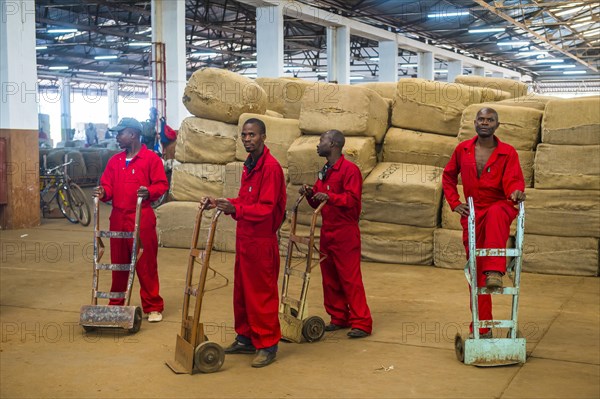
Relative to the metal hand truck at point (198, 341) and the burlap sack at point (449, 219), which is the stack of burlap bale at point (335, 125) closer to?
the burlap sack at point (449, 219)

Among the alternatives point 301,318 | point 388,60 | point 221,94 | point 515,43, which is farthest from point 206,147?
point 515,43

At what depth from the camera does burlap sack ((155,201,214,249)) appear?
1023 centimetres

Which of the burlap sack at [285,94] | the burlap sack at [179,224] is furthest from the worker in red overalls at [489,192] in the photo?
the burlap sack at [179,224]

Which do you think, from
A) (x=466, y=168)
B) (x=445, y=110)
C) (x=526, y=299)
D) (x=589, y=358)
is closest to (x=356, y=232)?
(x=466, y=168)

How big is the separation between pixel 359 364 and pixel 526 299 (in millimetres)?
2845

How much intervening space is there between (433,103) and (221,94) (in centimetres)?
285

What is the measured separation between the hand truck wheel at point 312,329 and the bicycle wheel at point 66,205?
28.6ft

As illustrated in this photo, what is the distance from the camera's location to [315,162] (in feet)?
29.6

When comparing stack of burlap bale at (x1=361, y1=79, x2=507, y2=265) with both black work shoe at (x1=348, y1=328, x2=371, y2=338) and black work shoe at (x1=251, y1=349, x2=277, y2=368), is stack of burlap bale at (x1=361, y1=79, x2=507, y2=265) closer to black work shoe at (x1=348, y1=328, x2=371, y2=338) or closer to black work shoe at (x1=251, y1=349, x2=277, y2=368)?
black work shoe at (x1=348, y1=328, x2=371, y2=338)

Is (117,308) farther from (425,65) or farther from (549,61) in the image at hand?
(549,61)

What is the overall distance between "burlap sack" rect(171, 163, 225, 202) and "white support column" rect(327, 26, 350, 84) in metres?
11.9

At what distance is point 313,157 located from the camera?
9.04m

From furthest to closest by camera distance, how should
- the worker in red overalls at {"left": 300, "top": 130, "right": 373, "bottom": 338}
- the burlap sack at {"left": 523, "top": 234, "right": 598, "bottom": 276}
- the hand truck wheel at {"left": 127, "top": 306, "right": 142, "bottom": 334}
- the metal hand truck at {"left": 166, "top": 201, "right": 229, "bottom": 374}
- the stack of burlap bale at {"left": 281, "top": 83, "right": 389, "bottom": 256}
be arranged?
the stack of burlap bale at {"left": 281, "top": 83, "right": 389, "bottom": 256}, the burlap sack at {"left": 523, "top": 234, "right": 598, "bottom": 276}, the hand truck wheel at {"left": 127, "top": 306, "right": 142, "bottom": 334}, the worker in red overalls at {"left": 300, "top": 130, "right": 373, "bottom": 338}, the metal hand truck at {"left": 166, "top": 201, "right": 229, "bottom": 374}

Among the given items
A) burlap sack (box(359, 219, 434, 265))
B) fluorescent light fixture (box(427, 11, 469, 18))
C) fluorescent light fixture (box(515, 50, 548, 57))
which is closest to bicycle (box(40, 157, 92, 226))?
burlap sack (box(359, 219, 434, 265))
